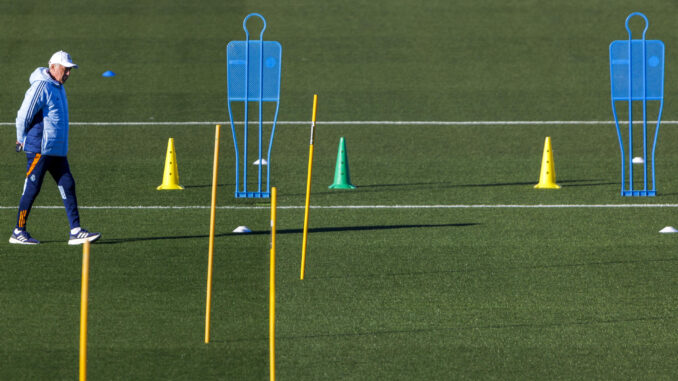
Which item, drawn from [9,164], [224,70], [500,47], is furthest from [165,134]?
[500,47]

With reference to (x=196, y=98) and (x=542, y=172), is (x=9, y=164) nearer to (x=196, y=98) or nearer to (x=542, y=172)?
(x=196, y=98)

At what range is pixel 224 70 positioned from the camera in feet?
90.6

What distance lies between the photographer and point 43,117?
13.5 meters

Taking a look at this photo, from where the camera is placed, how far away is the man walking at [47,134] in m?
13.3

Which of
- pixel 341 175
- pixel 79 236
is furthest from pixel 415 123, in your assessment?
pixel 79 236

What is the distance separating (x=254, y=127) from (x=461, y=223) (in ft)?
28.5

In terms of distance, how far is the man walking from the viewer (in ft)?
43.8

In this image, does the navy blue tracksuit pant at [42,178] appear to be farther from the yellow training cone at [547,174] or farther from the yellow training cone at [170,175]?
the yellow training cone at [547,174]

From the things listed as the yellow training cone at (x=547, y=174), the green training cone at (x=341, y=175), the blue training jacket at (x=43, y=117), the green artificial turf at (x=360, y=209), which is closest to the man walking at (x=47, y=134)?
the blue training jacket at (x=43, y=117)

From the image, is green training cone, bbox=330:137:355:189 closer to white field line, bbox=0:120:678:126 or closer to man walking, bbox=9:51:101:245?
man walking, bbox=9:51:101:245

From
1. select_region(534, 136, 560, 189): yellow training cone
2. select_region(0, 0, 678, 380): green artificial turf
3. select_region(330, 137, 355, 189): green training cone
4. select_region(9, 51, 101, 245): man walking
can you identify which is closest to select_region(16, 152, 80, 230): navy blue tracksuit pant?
select_region(9, 51, 101, 245): man walking

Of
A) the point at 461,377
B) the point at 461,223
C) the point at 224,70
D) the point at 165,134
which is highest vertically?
the point at 224,70

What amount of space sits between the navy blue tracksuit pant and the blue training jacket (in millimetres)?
108

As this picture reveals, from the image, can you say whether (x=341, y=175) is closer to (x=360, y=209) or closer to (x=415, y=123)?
(x=360, y=209)
